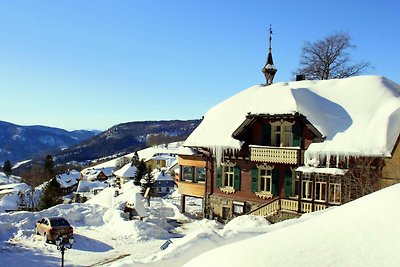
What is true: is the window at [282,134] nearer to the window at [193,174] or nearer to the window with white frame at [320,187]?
the window with white frame at [320,187]

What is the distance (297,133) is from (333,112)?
2106 millimetres

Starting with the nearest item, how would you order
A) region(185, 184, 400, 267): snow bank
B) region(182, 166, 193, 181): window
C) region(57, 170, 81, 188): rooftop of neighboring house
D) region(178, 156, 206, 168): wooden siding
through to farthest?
region(185, 184, 400, 267): snow bank, region(178, 156, 206, 168): wooden siding, region(182, 166, 193, 181): window, region(57, 170, 81, 188): rooftop of neighboring house

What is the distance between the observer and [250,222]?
1973cm

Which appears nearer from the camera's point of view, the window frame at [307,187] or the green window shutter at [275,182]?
the window frame at [307,187]

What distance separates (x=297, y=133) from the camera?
21.1 metres

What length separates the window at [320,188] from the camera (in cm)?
1995

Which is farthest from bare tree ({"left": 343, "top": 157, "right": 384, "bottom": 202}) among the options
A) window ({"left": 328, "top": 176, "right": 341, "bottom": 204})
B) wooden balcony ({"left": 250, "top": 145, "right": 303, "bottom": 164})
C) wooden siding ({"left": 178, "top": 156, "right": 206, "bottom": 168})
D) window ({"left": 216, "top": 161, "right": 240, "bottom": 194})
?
wooden siding ({"left": 178, "top": 156, "right": 206, "bottom": 168})

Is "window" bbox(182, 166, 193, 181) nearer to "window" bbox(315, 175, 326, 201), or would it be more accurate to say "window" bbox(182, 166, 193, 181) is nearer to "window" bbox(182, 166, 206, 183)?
"window" bbox(182, 166, 206, 183)

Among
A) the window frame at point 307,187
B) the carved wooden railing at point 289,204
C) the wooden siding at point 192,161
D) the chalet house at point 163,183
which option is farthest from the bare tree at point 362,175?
the chalet house at point 163,183

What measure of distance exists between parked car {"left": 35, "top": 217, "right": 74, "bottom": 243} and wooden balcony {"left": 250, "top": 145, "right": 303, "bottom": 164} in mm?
10200

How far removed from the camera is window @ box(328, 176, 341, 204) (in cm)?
1923

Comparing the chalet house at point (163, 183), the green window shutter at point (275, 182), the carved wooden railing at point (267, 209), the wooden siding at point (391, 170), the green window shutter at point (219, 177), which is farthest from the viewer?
the chalet house at point (163, 183)

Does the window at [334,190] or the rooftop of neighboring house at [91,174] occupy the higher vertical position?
the window at [334,190]

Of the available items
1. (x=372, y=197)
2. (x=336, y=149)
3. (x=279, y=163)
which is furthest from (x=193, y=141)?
(x=372, y=197)
